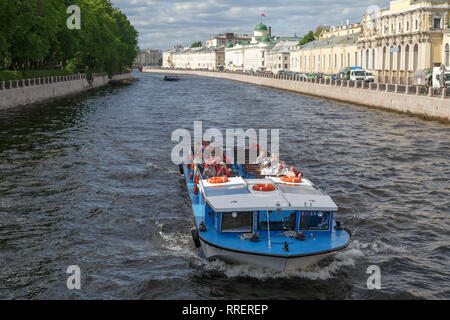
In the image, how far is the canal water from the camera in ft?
50.2

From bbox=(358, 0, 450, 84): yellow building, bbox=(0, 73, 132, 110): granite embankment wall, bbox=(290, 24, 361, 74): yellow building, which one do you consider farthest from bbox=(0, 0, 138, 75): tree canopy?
bbox=(290, 24, 361, 74): yellow building

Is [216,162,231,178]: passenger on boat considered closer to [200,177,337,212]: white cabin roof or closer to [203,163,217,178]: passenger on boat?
[203,163,217,178]: passenger on boat

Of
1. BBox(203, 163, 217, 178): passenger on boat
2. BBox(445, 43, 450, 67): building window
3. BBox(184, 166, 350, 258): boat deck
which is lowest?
BBox(184, 166, 350, 258): boat deck

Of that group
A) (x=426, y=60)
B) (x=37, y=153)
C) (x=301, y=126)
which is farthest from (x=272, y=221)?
(x=426, y=60)

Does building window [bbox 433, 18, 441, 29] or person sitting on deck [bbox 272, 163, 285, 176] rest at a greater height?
building window [bbox 433, 18, 441, 29]

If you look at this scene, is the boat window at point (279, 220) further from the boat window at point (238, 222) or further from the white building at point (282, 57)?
the white building at point (282, 57)

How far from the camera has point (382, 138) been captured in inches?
1564

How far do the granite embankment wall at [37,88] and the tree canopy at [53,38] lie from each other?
2.49 m

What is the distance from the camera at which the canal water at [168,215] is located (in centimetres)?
1531

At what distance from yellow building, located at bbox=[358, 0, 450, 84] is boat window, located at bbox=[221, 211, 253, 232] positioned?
171 ft

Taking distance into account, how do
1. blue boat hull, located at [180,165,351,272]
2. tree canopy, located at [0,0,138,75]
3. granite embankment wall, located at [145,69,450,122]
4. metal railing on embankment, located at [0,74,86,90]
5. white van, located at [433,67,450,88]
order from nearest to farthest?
blue boat hull, located at [180,165,351,272] < granite embankment wall, located at [145,69,450,122] < white van, located at [433,67,450,88] < metal railing on embankment, located at [0,74,86,90] < tree canopy, located at [0,0,138,75]

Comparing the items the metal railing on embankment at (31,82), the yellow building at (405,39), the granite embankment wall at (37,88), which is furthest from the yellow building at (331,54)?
the metal railing on embankment at (31,82)
